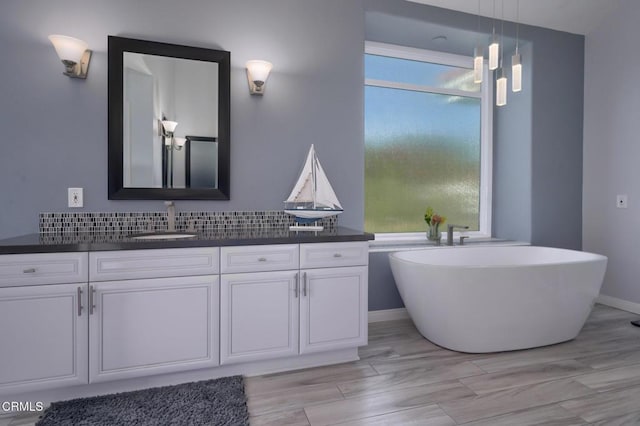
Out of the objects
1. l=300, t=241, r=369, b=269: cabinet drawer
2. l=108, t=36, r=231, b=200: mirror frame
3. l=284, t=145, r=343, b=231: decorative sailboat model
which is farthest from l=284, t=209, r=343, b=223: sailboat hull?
l=108, t=36, r=231, b=200: mirror frame

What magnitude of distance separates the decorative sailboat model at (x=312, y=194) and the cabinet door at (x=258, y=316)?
551 millimetres

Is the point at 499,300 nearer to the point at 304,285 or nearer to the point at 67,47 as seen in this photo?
the point at 304,285

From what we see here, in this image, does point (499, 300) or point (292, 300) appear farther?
point (499, 300)

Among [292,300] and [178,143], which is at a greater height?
[178,143]

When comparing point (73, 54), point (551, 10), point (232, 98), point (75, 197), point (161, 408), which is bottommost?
point (161, 408)

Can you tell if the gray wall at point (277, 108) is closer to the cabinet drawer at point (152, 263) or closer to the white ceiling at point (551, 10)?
the white ceiling at point (551, 10)

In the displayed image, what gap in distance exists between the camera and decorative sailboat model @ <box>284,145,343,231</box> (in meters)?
2.52

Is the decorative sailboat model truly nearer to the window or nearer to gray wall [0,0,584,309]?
gray wall [0,0,584,309]

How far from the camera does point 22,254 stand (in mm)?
1650

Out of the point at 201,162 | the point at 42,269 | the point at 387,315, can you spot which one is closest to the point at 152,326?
the point at 42,269

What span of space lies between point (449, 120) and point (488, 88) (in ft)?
1.95

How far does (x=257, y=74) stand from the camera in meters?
2.45
